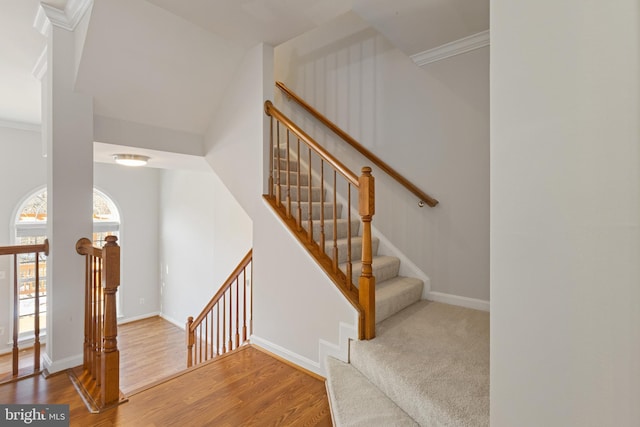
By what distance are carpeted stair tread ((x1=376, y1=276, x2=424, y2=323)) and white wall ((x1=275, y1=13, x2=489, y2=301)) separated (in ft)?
0.64

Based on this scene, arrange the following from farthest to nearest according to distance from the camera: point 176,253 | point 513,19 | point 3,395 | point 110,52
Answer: point 176,253 < point 110,52 < point 3,395 < point 513,19

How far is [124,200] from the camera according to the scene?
20.8 feet

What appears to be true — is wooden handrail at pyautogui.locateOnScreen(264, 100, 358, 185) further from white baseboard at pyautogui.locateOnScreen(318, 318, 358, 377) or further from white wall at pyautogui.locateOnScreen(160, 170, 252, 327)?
white wall at pyautogui.locateOnScreen(160, 170, 252, 327)

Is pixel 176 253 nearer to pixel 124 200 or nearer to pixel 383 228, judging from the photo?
pixel 124 200

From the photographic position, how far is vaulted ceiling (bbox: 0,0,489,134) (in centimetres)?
207

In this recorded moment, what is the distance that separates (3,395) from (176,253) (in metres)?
4.58

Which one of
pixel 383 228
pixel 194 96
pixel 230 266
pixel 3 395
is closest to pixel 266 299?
pixel 383 228

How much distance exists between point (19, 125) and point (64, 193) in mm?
4292

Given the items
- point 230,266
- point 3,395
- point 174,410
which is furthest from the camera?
point 230,266

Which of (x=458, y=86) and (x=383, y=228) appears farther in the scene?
(x=383, y=228)

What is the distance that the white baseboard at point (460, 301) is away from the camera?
2.47 meters

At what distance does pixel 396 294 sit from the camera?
2.36 m

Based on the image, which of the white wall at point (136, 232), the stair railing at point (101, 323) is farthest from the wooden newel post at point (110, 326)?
the white wall at point (136, 232)

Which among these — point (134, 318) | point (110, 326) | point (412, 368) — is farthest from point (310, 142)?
point (134, 318)
